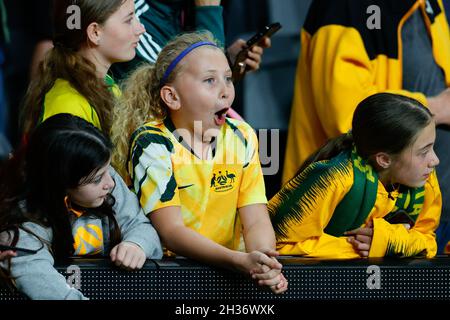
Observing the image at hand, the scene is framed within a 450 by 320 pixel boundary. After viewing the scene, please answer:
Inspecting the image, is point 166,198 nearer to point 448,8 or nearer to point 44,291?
point 44,291

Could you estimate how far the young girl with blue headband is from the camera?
393 centimetres

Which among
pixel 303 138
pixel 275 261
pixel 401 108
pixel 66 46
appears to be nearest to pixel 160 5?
pixel 66 46

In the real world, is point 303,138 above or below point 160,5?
below

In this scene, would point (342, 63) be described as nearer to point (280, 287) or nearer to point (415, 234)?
point (415, 234)

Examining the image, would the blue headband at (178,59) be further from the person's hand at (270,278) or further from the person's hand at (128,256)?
the person's hand at (270,278)

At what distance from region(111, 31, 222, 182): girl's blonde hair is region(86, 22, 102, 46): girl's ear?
221 millimetres

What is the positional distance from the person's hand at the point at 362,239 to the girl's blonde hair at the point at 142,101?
0.79 meters

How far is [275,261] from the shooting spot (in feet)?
11.9

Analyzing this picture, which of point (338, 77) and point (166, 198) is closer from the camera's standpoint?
point (166, 198)

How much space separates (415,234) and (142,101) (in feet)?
3.56

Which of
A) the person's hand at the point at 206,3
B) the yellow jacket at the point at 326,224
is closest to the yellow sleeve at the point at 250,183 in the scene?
the yellow jacket at the point at 326,224

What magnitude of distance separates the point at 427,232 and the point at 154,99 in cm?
112

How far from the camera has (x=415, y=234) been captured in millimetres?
4180

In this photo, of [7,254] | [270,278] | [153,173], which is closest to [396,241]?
[270,278]
